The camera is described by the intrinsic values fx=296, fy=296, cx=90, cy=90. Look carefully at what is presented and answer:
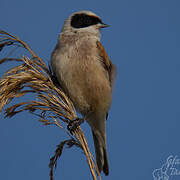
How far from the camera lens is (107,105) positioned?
3.17 metres

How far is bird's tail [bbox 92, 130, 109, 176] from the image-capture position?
3.10 meters

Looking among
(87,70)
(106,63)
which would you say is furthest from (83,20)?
(87,70)

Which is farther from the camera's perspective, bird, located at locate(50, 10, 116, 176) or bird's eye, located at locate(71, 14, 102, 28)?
bird's eye, located at locate(71, 14, 102, 28)

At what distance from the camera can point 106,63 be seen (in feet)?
10.5

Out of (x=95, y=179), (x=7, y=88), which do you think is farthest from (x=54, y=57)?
(x=95, y=179)

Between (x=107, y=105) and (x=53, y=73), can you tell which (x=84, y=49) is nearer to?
Result: (x=53, y=73)

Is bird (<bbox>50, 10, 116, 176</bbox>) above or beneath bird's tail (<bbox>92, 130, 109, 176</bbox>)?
above

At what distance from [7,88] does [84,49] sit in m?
1.16

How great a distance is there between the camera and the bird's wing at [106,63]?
314 centimetres

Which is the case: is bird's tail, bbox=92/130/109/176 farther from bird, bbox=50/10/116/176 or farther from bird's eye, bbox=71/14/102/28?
bird's eye, bbox=71/14/102/28

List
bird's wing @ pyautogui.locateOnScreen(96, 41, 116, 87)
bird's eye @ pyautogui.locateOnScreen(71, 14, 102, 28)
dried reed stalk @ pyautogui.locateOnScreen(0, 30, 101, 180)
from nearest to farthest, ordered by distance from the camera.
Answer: dried reed stalk @ pyautogui.locateOnScreen(0, 30, 101, 180)
bird's wing @ pyautogui.locateOnScreen(96, 41, 116, 87)
bird's eye @ pyautogui.locateOnScreen(71, 14, 102, 28)

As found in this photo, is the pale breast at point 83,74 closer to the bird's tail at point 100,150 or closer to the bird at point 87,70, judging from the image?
the bird at point 87,70

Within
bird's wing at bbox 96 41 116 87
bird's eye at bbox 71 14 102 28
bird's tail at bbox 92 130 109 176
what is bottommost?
bird's tail at bbox 92 130 109 176

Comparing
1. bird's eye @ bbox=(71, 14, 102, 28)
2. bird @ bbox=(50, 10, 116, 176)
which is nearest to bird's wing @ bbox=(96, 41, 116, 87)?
bird @ bbox=(50, 10, 116, 176)
